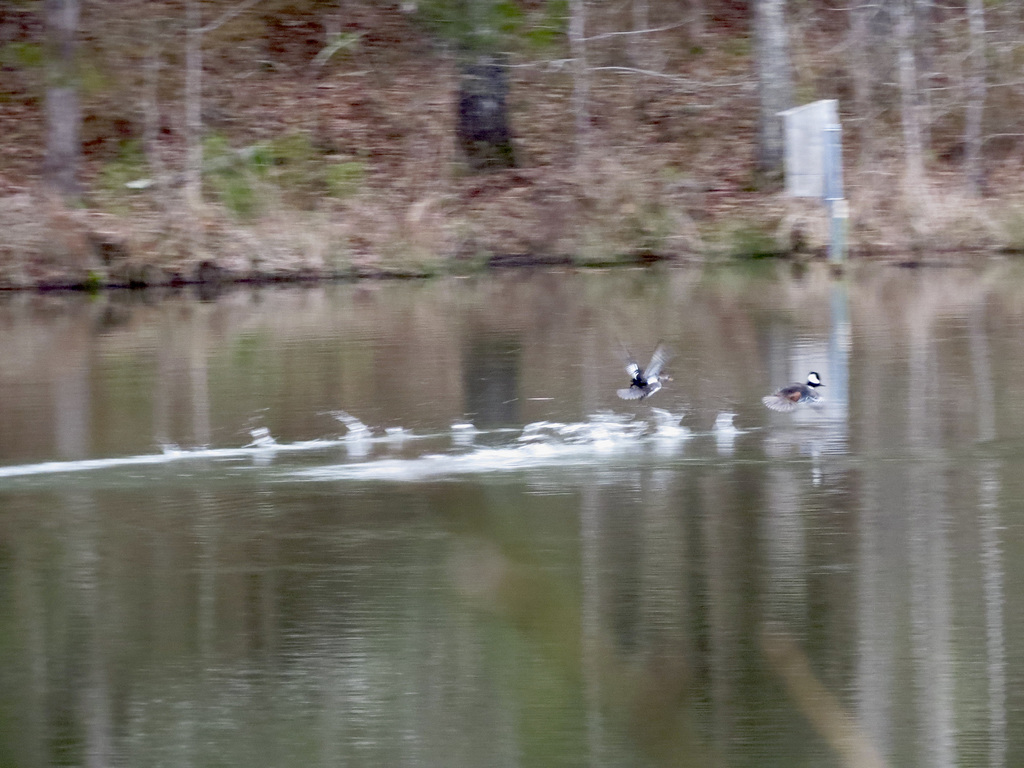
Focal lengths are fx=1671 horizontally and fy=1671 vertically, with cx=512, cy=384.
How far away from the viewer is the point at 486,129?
28.6 m

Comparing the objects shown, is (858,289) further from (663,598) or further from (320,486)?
(663,598)

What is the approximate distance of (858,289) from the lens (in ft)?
64.8

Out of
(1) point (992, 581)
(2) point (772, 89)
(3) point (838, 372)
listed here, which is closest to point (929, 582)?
(1) point (992, 581)

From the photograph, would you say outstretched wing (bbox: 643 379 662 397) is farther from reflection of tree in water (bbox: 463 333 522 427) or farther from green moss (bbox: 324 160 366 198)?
green moss (bbox: 324 160 366 198)

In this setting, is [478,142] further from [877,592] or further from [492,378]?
[877,592]

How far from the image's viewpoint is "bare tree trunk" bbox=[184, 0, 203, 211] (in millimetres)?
24400

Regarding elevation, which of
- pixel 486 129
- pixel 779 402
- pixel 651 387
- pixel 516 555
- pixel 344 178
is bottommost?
pixel 516 555

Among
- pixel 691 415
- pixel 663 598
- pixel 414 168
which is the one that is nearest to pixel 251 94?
pixel 414 168

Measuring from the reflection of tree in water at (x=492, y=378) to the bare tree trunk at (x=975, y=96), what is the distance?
13.0 m

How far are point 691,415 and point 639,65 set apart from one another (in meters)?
21.8

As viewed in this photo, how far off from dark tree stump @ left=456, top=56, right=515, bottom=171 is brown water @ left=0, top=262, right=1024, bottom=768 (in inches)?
515

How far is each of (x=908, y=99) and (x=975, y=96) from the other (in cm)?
240

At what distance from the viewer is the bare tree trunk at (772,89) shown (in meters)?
26.8

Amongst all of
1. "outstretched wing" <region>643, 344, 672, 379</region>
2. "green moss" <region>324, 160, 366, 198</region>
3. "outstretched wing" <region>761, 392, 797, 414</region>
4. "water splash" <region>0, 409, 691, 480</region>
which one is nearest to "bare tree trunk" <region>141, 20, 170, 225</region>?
"green moss" <region>324, 160, 366, 198</region>
